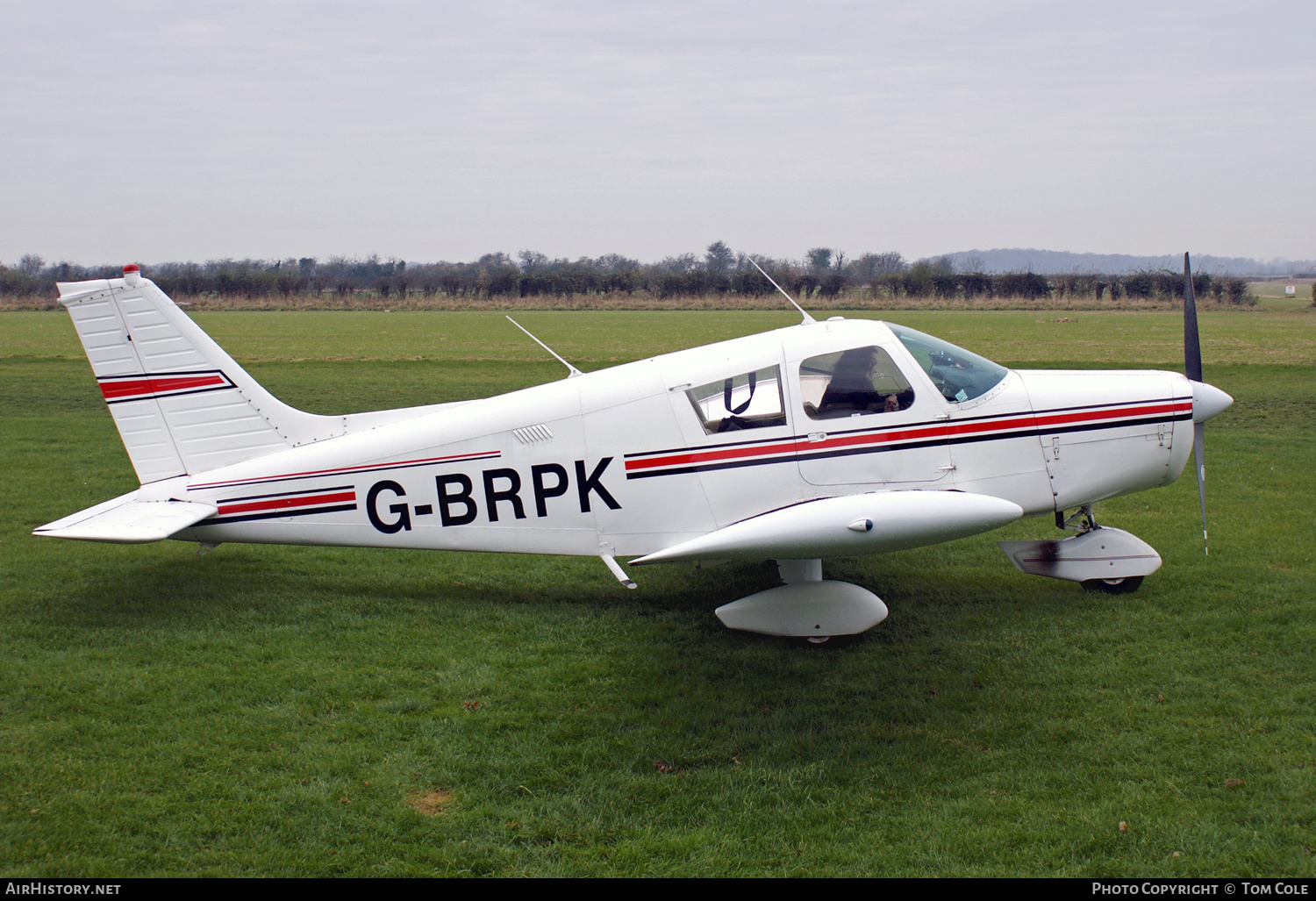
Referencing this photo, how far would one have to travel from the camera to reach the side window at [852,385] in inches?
252

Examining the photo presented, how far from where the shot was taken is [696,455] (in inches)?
255

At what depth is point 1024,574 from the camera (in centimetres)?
795

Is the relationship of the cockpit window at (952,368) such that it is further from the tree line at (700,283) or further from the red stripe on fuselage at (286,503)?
the tree line at (700,283)

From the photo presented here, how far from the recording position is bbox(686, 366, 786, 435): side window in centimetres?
642

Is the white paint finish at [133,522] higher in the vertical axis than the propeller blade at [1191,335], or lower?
lower

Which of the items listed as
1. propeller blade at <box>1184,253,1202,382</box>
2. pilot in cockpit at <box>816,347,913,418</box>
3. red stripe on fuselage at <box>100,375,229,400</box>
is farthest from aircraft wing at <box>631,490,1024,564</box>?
red stripe on fuselage at <box>100,375,229,400</box>

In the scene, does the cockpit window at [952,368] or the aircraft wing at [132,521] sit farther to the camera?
the cockpit window at [952,368]

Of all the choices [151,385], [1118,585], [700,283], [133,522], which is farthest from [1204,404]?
[700,283]

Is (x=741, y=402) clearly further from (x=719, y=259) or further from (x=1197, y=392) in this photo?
(x=719, y=259)

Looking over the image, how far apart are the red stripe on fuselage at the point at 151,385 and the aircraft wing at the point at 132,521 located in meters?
0.85

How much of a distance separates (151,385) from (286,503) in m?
1.61

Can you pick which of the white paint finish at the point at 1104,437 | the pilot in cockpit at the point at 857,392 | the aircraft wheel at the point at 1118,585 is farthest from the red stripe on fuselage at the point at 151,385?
the aircraft wheel at the point at 1118,585

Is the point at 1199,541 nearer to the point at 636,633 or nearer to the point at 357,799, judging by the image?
the point at 636,633
